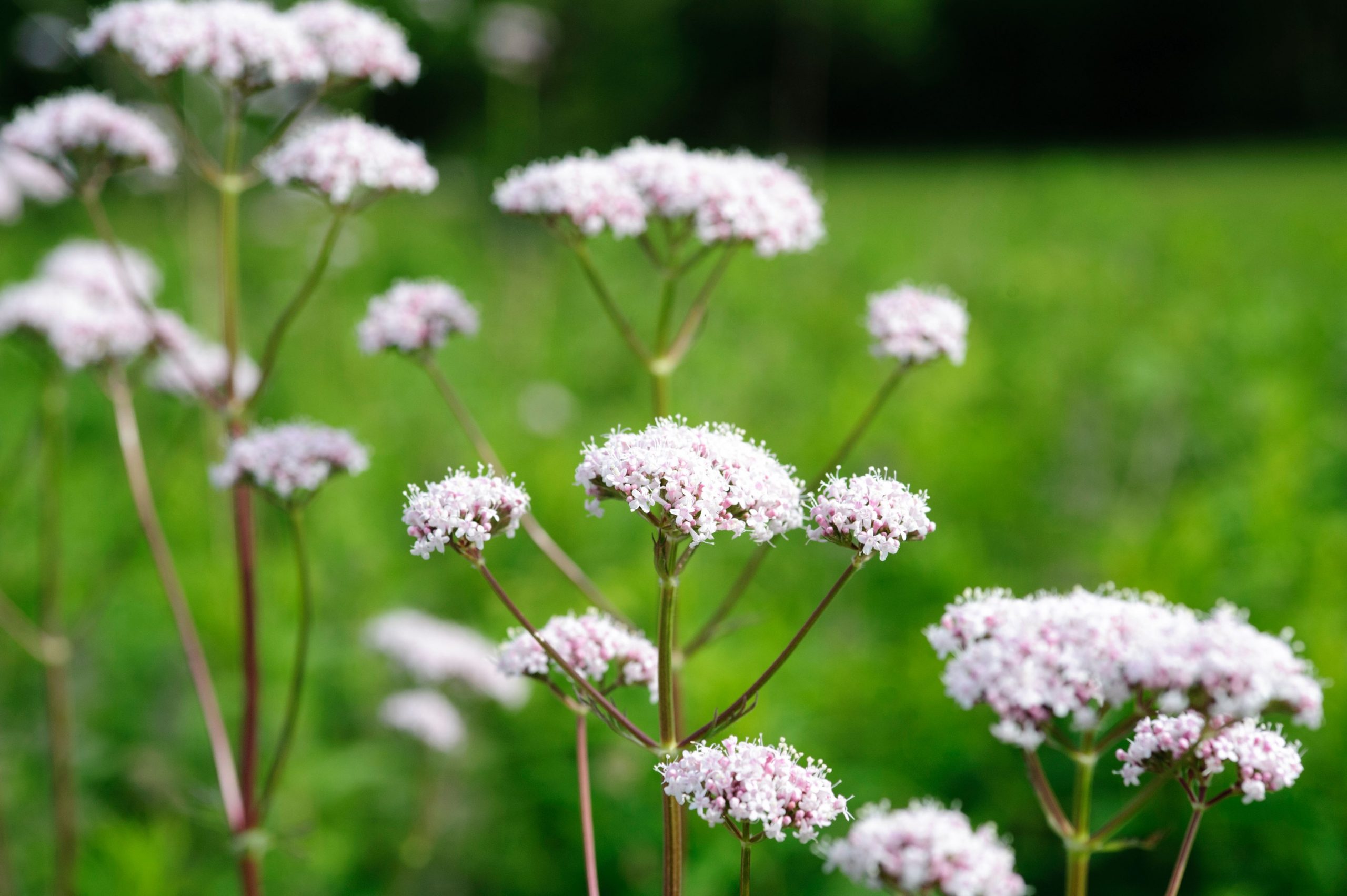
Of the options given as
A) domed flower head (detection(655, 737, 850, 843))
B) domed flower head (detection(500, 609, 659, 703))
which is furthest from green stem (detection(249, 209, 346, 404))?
domed flower head (detection(655, 737, 850, 843))

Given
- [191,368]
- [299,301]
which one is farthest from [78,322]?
[299,301]

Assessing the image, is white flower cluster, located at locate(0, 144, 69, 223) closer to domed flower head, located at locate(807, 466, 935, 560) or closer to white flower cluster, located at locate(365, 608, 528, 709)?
white flower cluster, located at locate(365, 608, 528, 709)

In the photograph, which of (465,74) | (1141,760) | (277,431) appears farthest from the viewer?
(465,74)

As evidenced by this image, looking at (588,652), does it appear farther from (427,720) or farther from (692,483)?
(427,720)

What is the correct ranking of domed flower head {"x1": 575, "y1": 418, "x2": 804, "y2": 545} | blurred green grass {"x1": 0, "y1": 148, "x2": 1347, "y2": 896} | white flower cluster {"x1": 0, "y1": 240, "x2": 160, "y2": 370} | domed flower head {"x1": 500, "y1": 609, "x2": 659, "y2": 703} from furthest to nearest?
blurred green grass {"x1": 0, "y1": 148, "x2": 1347, "y2": 896} < white flower cluster {"x1": 0, "y1": 240, "x2": 160, "y2": 370} < domed flower head {"x1": 500, "y1": 609, "x2": 659, "y2": 703} < domed flower head {"x1": 575, "y1": 418, "x2": 804, "y2": 545}

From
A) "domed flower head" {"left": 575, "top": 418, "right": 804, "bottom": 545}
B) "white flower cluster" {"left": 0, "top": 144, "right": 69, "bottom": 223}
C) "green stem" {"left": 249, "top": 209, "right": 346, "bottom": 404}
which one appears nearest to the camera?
"domed flower head" {"left": 575, "top": 418, "right": 804, "bottom": 545}

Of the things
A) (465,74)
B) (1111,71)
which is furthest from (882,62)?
(465,74)

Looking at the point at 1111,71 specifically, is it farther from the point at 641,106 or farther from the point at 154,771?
the point at 154,771
